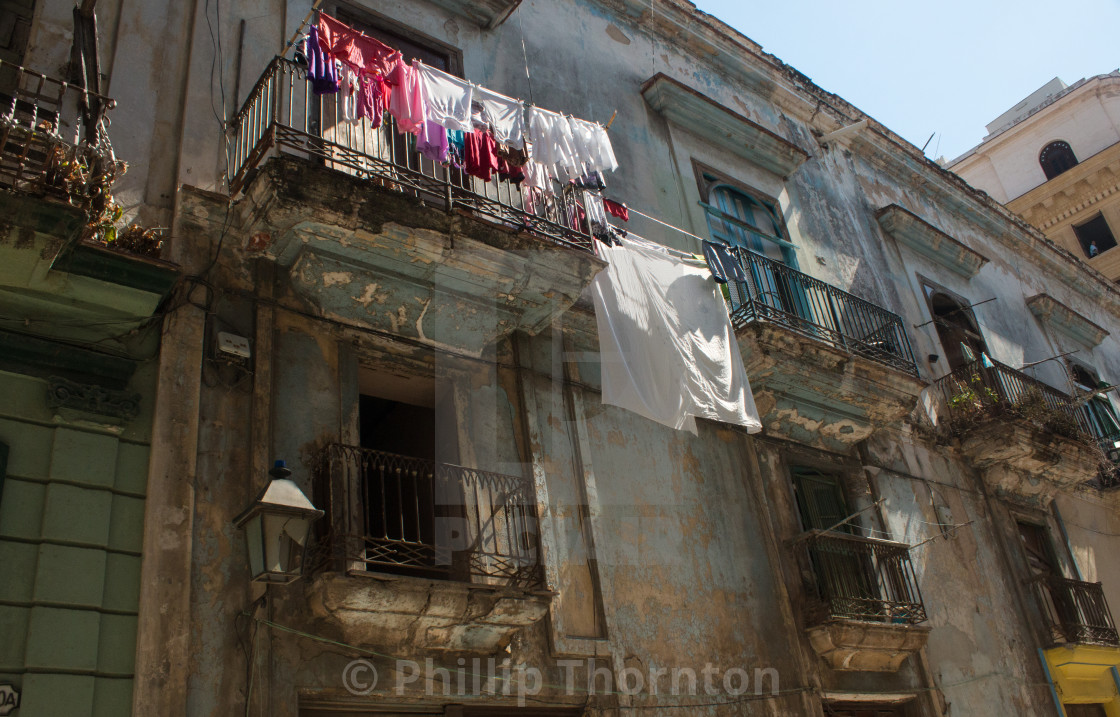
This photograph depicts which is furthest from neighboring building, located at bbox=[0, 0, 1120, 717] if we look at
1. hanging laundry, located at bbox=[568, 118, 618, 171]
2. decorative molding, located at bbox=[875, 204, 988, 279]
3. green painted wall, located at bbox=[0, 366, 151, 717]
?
decorative molding, located at bbox=[875, 204, 988, 279]

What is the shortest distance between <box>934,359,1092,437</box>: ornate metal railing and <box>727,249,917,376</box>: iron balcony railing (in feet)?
6.07

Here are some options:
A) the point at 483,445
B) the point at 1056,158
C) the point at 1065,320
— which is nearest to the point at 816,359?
the point at 483,445

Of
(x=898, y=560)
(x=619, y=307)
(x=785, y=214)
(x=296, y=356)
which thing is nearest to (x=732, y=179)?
(x=785, y=214)

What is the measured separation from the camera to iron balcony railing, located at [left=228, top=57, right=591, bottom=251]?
6.43m

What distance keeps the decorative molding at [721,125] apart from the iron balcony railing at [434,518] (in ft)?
19.4

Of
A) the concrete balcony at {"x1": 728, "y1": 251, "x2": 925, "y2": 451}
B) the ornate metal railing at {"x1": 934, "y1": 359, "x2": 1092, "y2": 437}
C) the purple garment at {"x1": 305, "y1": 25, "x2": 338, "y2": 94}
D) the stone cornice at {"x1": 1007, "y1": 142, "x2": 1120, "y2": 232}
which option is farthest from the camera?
the stone cornice at {"x1": 1007, "y1": 142, "x2": 1120, "y2": 232}

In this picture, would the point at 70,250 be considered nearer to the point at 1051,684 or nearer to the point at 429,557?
the point at 429,557

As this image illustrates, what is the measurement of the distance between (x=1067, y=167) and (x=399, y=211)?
78.0ft

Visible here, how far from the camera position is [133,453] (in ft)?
17.9

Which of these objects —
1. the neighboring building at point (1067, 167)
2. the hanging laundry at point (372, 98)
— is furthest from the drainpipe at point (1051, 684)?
the neighboring building at point (1067, 167)

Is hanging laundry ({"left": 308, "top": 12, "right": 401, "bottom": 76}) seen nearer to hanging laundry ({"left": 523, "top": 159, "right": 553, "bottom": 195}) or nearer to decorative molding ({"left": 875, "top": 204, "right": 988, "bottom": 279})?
hanging laundry ({"left": 523, "top": 159, "right": 553, "bottom": 195})

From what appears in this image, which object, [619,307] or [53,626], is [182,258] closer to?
[53,626]

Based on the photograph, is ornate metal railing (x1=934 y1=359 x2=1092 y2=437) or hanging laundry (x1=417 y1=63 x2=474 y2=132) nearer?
hanging laundry (x1=417 y1=63 x2=474 y2=132)

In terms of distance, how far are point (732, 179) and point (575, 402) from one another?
481 cm
